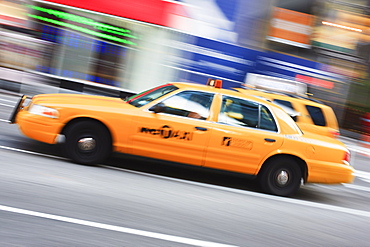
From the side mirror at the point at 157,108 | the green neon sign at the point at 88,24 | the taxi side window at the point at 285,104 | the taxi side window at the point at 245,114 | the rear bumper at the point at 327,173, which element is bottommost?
the rear bumper at the point at 327,173

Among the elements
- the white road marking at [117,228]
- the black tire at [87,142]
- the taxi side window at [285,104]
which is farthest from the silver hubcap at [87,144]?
the taxi side window at [285,104]

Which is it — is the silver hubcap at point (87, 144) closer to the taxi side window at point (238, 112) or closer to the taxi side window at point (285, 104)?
the taxi side window at point (238, 112)

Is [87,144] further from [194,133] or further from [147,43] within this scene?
[147,43]

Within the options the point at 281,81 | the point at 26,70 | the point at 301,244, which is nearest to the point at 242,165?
the point at 301,244

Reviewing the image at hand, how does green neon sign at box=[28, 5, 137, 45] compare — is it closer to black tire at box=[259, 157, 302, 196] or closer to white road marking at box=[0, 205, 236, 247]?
black tire at box=[259, 157, 302, 196]

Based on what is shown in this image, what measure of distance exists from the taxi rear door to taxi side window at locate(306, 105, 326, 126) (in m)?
3.10

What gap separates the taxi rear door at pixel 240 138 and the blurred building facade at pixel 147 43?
10.7 m

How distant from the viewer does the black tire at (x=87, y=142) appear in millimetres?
6832

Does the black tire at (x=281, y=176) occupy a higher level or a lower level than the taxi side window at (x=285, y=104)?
lower

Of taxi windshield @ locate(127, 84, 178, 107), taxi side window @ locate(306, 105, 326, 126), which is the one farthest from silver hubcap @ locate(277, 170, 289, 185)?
taxi side window @ locate(306, 105, 326, 126)

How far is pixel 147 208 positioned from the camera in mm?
5512

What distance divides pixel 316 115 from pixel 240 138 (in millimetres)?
3706

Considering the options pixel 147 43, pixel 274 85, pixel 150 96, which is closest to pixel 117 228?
pixel 150 96

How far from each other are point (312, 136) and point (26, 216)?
187 inches
